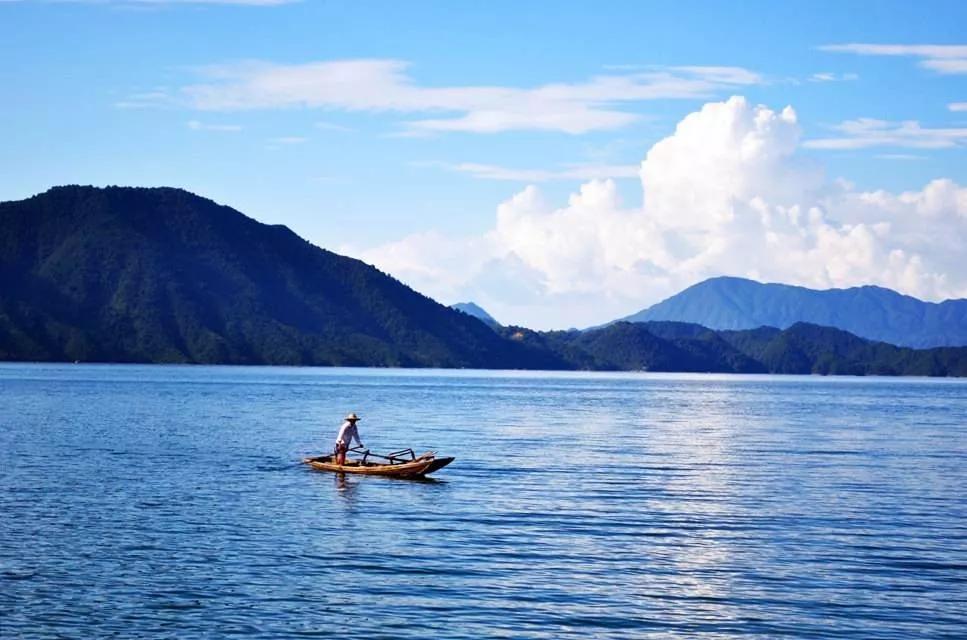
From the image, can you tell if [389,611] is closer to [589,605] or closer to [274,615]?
[274,615]

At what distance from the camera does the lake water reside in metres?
29.7

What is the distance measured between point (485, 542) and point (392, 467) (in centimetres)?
2142

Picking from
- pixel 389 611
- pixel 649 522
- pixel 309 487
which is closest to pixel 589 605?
pixel 389 611

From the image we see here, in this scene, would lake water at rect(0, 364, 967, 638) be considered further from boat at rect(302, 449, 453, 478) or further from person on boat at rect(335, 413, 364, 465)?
person on boat at rect(335, 413, 364, 465)

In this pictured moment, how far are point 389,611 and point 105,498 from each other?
23600 millimetres

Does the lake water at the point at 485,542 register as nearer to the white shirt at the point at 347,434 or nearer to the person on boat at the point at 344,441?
the person on boat at the point at 344,441

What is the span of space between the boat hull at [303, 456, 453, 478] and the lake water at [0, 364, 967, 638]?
0.59 m

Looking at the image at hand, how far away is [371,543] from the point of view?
4009 centimetres

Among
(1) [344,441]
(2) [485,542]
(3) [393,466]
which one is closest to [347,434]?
(1) [344,441]

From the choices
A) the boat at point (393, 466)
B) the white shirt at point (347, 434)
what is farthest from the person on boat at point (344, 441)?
the boat at point (393, 466)

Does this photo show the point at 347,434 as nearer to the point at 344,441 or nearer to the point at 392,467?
the point at 344,441

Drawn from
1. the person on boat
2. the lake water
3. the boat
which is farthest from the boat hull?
the lake water

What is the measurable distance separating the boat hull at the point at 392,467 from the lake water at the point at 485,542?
23.3 inches

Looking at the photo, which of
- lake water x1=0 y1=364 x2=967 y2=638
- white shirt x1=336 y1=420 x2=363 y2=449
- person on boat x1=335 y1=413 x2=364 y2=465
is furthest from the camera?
white shirt x1=336 y1=420 x2=363 y2=449
